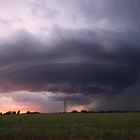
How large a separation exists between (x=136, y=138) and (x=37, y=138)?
11.0 m

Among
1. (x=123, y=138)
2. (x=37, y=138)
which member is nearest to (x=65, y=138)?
(x=37, y=138)

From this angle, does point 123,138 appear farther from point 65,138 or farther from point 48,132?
point 48,132

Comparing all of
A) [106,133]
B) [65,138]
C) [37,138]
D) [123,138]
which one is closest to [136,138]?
[123,138]

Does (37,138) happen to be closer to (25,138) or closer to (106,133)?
(25,138)

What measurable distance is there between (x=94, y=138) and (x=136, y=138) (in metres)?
4.64

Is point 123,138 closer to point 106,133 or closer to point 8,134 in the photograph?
point 106,133

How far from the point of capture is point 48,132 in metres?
48.3

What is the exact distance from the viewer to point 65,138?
43562 mm

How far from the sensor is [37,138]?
44.2m

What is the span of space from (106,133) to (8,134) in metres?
11.6

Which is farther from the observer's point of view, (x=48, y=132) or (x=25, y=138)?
(x=48, y=132)

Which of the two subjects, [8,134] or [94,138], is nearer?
[94,138]

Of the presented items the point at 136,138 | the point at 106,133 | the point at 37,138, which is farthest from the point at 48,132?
the point at 136,138

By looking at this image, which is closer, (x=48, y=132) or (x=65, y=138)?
(x=65, y=138)
